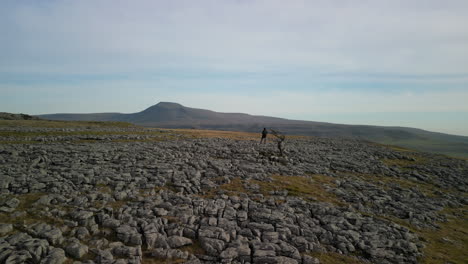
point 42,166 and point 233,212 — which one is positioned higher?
point 42,166

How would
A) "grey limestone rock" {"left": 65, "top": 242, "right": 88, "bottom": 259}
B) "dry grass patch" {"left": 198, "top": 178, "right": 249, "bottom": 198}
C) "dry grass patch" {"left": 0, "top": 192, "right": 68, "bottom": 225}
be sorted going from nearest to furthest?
1. "grey limestone rock" {"left": 65, "top": 242, "right": 88, "bottom": 259}
2. "dry grass patch" {"left": 0, "top": 192, "right": 68, "bottom": 225}
3. "dry grass patch" {"left": 198, "top": 178, "right": 249, "bottom": 198}

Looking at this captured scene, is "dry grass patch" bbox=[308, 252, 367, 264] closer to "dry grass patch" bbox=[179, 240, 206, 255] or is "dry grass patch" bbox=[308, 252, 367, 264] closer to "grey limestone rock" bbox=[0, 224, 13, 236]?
"dry grass patch" bbox=[179, 240, 206, 255]

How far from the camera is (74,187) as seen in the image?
56.1ft

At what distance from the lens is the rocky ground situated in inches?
465

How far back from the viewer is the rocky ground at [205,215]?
11.8 m

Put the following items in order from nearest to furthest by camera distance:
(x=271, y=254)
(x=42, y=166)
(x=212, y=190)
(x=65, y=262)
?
(x=65, y=262)
(x=271, y=254)
(x=212, y=190)
(x=42, y=166)

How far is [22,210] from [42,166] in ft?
29.0

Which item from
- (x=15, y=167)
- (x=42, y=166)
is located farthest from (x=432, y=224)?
(x=15, y=167)

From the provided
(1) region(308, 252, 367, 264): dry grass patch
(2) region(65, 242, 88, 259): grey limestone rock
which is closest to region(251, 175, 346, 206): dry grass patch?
(1) region(308, 252, 367, 264): dry grass patch

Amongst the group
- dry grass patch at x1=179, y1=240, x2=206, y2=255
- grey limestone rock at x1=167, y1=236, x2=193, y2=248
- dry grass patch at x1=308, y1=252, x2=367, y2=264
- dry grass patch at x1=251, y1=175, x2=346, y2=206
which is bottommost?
dry grass patch at x1=308, y1=252, x2=367, y2=264

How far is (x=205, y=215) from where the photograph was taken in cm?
1528

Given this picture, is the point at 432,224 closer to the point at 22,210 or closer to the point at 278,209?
the point at 278,209

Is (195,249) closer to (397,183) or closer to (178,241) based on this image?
(178,241)

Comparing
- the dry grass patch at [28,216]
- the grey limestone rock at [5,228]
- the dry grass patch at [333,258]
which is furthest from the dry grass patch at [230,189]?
the grey limestone rock at [5,228]
